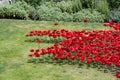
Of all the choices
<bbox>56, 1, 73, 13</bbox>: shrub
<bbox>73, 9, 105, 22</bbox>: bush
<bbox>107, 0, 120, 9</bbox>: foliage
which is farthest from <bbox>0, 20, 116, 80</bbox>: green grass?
<bbox>107, 0, 120, 9</bbox>: foliage

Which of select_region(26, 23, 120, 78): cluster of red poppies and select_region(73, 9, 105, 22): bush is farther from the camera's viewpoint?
select_region(73, 9, 105, 22): bush

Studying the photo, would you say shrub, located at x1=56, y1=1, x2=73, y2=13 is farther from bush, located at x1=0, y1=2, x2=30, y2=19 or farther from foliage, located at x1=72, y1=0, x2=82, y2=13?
bush, located at x1=0, y1=2, x2=30, y2=19

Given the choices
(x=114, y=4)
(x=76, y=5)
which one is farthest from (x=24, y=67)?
(x=114, y=4)

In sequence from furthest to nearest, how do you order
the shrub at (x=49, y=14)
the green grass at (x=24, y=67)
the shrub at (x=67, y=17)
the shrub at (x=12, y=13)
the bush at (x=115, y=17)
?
the shrub at (x=12, y=13), the shrub at (x=49, y=14), the shrub at (x=67, y=17), the bush at (x=115, y=17), the green grass at (x=24, y=67)

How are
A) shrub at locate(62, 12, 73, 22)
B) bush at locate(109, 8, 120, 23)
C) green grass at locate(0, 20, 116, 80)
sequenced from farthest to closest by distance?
1. shrub at locate(62, 12, 73, 22)
2. bush at locate(109, 8, 120, 23)
3. green grass at locate(0, 20, 116, 80)

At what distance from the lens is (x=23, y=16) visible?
14750 mm

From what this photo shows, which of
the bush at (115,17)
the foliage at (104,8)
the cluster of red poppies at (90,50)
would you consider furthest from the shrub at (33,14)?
the cluster of red poppies at (90,50)

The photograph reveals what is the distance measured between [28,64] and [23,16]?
5.63 metres

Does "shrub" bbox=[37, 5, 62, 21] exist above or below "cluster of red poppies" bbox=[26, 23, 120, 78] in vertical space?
above

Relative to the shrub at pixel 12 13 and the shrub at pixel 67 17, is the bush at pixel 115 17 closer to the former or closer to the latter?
the shrub at pixel 67 17

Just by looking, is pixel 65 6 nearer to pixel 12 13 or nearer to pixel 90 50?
pixel 12 13

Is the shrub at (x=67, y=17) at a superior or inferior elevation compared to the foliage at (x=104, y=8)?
inferior

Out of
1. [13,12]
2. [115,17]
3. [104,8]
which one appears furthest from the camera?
[13,12]

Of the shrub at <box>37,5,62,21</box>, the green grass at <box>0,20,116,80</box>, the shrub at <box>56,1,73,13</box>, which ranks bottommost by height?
the green grass at <box>0,20,116,80</box>
